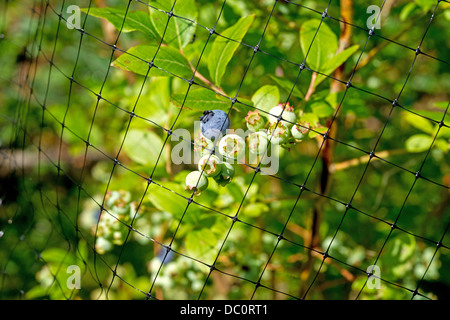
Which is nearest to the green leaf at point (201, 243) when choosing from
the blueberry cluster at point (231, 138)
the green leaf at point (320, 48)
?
the blueberry cluster at point (231, 138)

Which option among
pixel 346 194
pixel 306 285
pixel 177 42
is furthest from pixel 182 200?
pixel 346 194

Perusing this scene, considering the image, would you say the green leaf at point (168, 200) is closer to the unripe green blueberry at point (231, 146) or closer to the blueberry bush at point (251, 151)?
the blueberry bush at point (251, 151)

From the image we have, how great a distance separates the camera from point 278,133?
2.25 ft

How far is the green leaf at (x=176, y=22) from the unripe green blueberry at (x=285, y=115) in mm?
204

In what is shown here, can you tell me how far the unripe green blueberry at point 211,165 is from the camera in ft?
2.16

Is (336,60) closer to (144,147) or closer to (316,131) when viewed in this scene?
(316,131)

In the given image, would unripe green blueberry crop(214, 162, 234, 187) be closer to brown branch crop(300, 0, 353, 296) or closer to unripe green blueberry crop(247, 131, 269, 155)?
unripe green blueberry crop(247, 131, 269, 155)

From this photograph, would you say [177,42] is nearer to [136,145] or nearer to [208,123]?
[208,123]

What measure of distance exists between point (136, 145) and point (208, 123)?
12.5 inches

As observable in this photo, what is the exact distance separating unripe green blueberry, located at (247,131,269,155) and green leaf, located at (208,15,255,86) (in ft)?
0.43

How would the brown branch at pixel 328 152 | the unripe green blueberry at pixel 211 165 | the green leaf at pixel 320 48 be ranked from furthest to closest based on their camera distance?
the brown branch at pixel 328 152
the green leaf at pixel 320 48
the unripe green blueberry at pixel 211 165

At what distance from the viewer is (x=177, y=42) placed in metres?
0.76

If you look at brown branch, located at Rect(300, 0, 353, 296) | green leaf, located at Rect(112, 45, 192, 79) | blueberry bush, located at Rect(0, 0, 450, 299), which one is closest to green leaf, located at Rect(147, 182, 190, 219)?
blueberry bush, located at Rect(0, 0, 450, 299)

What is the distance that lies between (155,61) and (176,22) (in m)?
0.09
